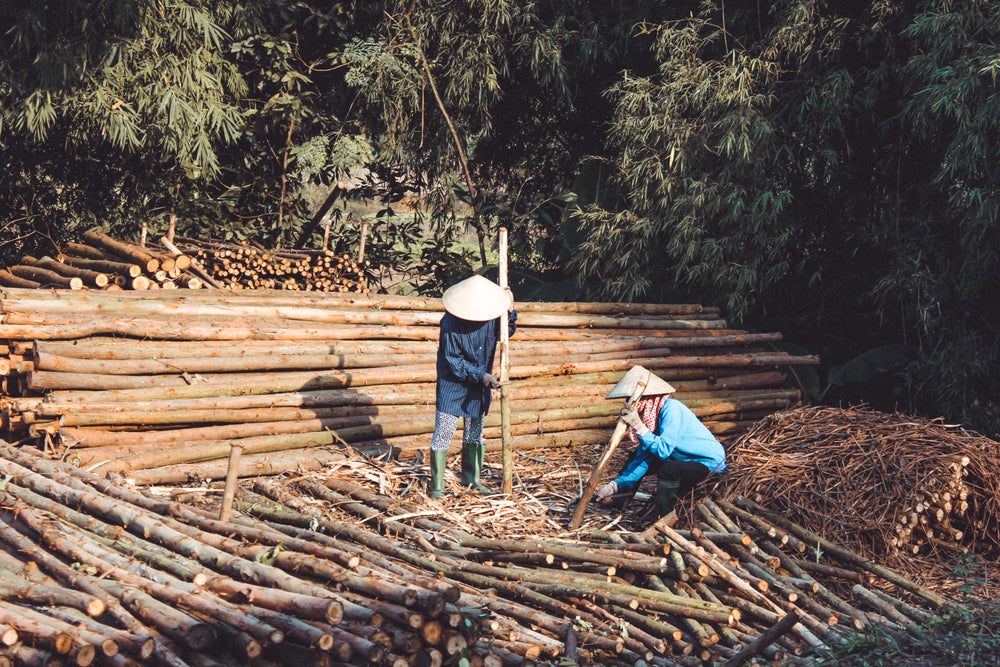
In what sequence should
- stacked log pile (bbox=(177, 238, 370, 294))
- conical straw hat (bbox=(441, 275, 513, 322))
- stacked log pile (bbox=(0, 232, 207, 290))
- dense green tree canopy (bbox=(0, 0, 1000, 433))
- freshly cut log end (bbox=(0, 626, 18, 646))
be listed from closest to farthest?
freshly cut log end (bbox=(0, 626, 18, 646))
conical straw hat (bbox=(441, 275, 513, 322))
stacked log pile (bbox=(0, 232, 207, 290))
dense green tree canopy (bbox=(0, 0, 1000, 433))
stacked log pile (bbox=(177, 238, 370, 294))

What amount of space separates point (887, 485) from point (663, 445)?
4.85 ft

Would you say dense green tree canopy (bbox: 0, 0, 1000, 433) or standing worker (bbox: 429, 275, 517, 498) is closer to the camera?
standing worker (bbox: 429, 275, 517, 498)

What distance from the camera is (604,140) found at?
13.3 meters

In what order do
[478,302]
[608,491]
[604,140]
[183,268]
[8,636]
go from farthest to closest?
[604,140] → [183,268] → [478,302] → [608,491] → [8,636]

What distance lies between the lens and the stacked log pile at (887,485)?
5.45 meters

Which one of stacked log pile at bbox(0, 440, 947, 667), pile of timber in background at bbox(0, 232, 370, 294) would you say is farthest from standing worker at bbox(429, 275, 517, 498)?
pile of timber in background at bbox(0, 232, 370, 294)

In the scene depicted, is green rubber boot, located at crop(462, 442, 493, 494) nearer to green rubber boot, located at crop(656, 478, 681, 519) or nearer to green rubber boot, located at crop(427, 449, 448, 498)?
green rubber boot, located at crop(427, 449, 448, 498)

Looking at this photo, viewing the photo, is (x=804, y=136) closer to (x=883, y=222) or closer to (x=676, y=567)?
(x=883, y=222)

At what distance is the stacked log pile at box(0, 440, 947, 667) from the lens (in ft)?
11.8

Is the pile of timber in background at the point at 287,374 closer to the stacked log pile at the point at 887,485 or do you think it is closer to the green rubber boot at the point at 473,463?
the green rubber boot at the point at 473,463

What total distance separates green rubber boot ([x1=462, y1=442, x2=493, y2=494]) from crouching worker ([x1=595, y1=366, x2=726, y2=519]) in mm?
1055

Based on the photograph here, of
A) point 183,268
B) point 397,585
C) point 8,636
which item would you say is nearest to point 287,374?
point 183,268

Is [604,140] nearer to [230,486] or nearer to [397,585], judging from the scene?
[230,486]

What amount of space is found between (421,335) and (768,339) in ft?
14.2
